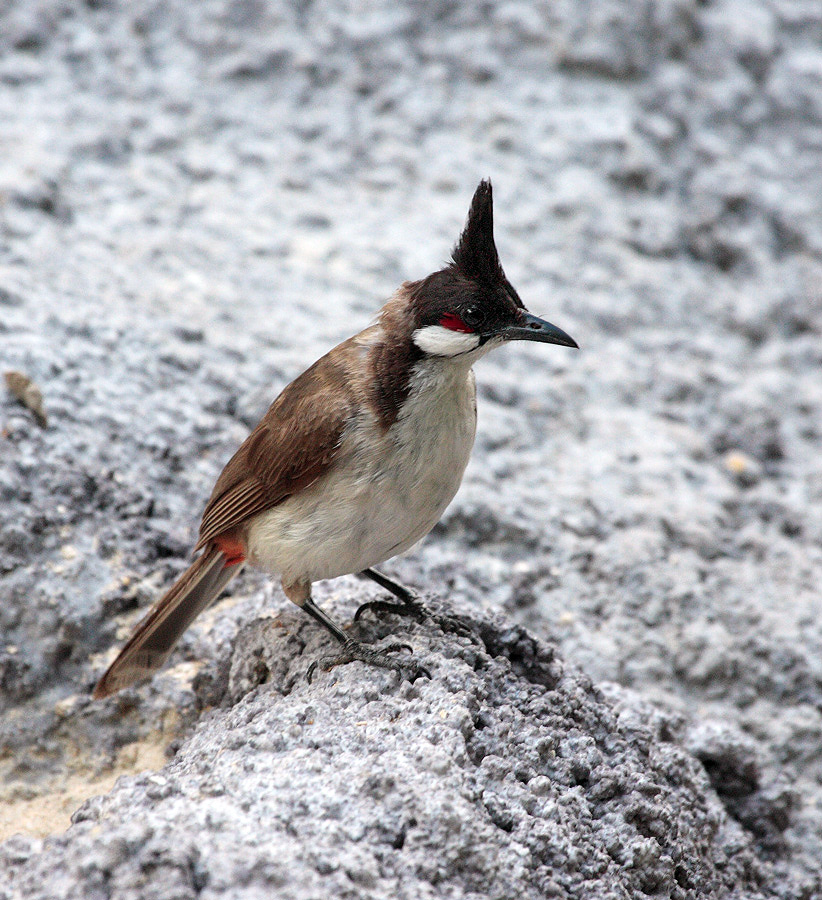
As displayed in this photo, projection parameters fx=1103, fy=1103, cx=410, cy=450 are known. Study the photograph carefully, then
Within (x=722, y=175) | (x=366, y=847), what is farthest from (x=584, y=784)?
(x=722, y=175)

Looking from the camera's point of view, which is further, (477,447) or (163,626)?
(477,447)

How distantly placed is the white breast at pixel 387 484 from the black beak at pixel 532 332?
0.54ft

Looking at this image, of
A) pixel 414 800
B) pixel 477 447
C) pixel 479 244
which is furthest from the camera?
pixel 477 447

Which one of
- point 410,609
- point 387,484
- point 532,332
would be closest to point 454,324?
point 532,332

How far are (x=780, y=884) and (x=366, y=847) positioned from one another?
4.92 feet

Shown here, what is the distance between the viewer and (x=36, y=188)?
4.62 metres

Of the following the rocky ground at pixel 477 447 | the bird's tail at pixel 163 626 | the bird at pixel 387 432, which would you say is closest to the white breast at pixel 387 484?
the bird at pixel 387 432

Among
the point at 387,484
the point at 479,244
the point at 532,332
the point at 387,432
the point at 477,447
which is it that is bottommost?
the point at 477,447

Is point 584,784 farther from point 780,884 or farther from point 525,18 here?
point 525,18

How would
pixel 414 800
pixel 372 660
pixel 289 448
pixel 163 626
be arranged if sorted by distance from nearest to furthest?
pixel 414 800 → pixel 372 660 → pixel 289 448 → pixel 163 626

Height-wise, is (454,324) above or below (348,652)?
above

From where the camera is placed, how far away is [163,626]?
3213mm

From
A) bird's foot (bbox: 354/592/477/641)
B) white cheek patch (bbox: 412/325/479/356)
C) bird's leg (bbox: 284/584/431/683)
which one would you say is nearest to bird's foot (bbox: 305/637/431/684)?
bird's leg (bbox: 284/584/431/683)

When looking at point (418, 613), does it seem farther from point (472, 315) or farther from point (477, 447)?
point (477, 447)
